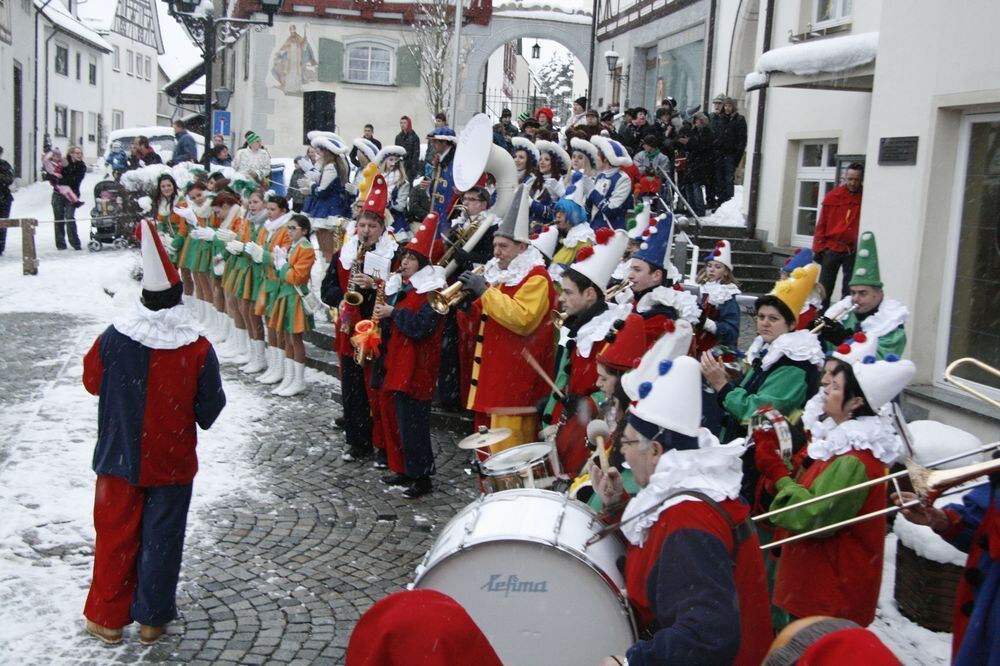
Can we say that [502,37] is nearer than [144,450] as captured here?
No

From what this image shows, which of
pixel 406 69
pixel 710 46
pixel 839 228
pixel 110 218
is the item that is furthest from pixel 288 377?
pixel 406 69

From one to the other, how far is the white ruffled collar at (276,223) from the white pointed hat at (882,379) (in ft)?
22.7

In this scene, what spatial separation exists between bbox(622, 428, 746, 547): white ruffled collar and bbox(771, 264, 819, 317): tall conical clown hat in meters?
2.66

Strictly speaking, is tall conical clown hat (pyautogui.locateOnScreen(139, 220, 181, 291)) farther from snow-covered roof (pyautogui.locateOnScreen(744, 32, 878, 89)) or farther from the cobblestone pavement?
snow-covered roof (pyautogui.locateOnScreen(744, 32, 878, 89))

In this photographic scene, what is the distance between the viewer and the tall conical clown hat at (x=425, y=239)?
7051mm

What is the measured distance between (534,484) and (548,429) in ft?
4.38

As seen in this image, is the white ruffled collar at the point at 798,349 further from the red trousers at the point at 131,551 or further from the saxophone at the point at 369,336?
the red trousers at the point at 131,551

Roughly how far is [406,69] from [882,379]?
32.9 m

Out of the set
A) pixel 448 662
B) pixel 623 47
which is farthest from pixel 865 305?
pixel 623 47

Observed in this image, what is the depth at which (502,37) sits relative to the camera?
34.1m

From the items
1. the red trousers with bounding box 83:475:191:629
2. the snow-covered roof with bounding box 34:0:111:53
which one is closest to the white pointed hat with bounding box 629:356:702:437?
the red trousers with bounding box 83:475:191:629

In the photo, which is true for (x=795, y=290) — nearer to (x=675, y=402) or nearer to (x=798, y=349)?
(x=798, y=349)

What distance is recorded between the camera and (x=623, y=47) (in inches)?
1082

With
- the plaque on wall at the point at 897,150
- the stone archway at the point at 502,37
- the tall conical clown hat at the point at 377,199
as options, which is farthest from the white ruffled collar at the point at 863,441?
the stone archway at the point at 502,37
